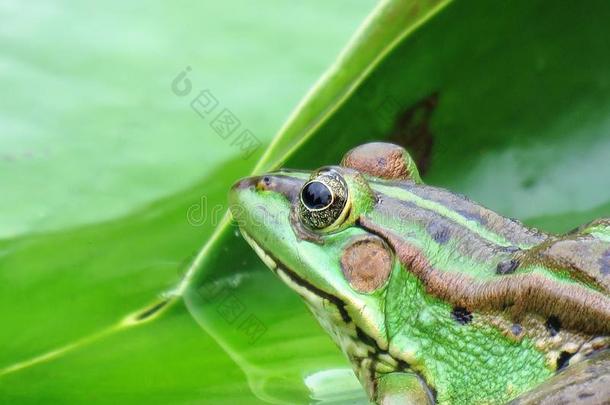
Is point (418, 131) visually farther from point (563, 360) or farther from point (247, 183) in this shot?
point (563, 360)

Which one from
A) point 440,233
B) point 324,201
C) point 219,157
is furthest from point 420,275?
point 219,157

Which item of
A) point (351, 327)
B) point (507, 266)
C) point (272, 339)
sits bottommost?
point (272, 339)

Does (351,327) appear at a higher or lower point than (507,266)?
lower

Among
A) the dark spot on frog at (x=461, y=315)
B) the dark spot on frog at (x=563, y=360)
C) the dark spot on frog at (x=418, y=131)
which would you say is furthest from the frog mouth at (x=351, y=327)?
the dark spot on frog at (x=418, y=131)

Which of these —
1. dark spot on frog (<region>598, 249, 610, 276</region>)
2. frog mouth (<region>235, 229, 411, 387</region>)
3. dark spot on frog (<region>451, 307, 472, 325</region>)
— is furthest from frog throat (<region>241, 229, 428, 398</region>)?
dark spot on frog (<region>598, 249, 610, 276</region>)

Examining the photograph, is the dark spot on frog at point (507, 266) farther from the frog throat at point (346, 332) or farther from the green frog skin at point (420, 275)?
the frog throat at point (346, 332)

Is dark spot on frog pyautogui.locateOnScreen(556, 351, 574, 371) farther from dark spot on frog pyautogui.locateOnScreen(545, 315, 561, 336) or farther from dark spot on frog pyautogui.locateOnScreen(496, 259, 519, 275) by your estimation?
dark spot on frog pyautogui.locateOnScreen(496, 259, 519, 275)

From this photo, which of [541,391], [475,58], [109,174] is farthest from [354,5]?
[541,391]
